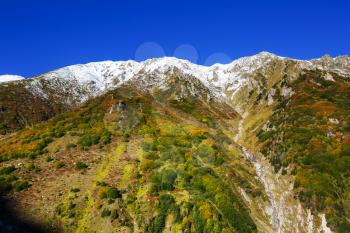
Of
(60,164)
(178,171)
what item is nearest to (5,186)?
(60,164)

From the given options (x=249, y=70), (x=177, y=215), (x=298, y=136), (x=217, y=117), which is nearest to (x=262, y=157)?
(x=298, y=136)

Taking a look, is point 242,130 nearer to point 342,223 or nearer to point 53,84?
point 342,223

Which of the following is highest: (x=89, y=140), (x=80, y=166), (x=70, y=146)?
(x=89, y=140)

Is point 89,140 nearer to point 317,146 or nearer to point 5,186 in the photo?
point 5,186

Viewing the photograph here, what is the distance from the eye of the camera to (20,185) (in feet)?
173

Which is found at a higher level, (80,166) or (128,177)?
(80,166)

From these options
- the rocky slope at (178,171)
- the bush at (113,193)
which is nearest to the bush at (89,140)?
the rocky slope at (178,171)

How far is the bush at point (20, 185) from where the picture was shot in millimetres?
52444

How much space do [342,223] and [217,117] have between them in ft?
253

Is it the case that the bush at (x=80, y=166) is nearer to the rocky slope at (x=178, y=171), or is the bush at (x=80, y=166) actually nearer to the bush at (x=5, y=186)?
the rocky slope at (x=178, y=171)

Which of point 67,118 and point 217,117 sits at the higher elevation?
point 217,117

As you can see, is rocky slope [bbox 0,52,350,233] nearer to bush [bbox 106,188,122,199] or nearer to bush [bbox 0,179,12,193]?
bush [bbox 0,179,12,193]

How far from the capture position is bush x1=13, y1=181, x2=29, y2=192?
52444 millimetres

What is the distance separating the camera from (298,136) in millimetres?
79625
